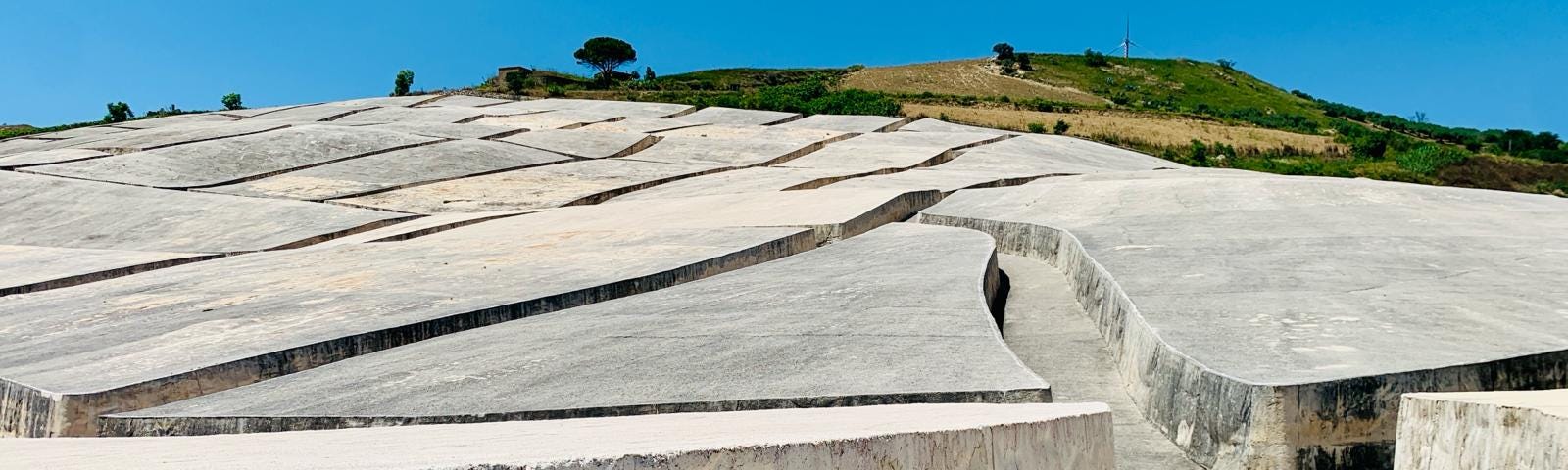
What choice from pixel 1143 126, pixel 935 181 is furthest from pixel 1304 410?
pixel 1143 126

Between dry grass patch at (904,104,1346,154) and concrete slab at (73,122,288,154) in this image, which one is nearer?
concrete slab at (73,122,288,154)

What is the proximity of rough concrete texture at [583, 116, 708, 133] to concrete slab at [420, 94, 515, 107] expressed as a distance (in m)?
8.93

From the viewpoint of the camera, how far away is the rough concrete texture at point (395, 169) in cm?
2133

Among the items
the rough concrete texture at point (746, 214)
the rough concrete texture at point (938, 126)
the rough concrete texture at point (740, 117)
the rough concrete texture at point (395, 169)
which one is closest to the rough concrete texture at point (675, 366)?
the rough concrete texture at point (746, 214)

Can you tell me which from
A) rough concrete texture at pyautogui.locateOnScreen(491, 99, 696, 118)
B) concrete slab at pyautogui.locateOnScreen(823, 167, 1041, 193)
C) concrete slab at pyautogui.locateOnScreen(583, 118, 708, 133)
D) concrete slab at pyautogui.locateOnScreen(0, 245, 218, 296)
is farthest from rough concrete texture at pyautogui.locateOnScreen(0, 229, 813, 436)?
rough concrete texture at pyautogui.locateOnScreen(491, 99, 696, 118)

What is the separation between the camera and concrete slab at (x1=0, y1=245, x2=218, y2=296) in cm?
1066

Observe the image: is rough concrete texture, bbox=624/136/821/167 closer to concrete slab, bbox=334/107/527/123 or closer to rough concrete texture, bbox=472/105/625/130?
rough concrete texture, bbox=472/105/625/130

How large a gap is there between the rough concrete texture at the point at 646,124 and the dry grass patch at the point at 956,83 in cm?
2354

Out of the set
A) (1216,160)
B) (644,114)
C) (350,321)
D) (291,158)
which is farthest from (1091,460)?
(644,114)

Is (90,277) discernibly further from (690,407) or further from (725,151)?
(725,151)

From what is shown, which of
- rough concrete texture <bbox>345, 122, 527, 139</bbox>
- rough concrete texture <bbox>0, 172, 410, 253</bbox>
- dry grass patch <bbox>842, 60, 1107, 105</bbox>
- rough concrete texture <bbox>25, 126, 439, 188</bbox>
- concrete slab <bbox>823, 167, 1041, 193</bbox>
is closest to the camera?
rough concrete texture <bbox>0, 172, 410, 253</bbox>

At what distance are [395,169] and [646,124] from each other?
44.3 ft

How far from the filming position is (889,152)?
90.3ft

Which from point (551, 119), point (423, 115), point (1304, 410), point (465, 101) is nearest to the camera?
point (1304, 410)
